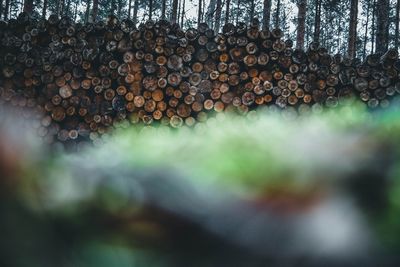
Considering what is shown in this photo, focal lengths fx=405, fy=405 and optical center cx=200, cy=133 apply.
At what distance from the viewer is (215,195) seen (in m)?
3.23

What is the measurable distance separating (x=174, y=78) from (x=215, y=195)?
171cm

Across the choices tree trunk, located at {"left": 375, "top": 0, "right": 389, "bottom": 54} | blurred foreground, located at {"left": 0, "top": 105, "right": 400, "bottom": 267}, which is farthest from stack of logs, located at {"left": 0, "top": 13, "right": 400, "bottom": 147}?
tree trunk, located at {"left": 375, "top": 0, "right": 389, "bottom": 54}

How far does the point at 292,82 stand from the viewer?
14.6 feet

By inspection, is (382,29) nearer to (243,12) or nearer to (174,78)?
(174,78)

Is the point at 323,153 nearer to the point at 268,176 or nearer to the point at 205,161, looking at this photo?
the point at 268,176

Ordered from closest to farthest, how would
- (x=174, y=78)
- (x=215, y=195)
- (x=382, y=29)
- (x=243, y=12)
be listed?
(x=215, y=195) < (x=174, y=78) < (x=382, y=29) < (x=243, y=12)

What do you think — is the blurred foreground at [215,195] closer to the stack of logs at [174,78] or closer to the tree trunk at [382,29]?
the stack of logs at [174,78]

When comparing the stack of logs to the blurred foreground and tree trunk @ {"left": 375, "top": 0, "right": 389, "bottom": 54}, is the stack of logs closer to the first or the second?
the blurred foreground

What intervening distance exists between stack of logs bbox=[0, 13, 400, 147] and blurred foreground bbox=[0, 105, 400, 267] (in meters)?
0.20

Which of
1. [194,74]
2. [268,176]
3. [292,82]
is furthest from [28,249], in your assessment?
[292,82]

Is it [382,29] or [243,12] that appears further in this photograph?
[243,12]

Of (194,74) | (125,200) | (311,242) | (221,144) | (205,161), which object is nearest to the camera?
(311,242)

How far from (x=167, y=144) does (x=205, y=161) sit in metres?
0.66

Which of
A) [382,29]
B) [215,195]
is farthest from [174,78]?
[382,29]
